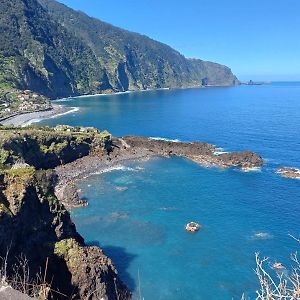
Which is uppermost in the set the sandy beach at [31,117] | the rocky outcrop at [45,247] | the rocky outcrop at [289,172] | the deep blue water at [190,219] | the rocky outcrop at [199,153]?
the rocky outcrop at [45,247]

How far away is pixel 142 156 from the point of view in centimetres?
9956

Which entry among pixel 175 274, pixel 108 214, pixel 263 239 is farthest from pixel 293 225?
pixel 108 214

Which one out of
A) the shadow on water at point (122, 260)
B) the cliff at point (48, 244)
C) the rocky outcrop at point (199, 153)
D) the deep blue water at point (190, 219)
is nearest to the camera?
the cliff at point (48, 244)

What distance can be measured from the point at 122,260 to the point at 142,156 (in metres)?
53.4

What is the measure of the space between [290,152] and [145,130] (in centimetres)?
5158

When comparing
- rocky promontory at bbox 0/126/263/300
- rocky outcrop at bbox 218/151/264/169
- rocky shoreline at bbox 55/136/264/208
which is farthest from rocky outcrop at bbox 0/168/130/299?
rocky outcrop at bbox 218/151/264/169

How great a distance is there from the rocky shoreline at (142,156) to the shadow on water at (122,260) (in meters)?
22.1

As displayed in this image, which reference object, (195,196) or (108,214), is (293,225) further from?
(108,214)

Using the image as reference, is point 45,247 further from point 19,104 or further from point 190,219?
point 19,104

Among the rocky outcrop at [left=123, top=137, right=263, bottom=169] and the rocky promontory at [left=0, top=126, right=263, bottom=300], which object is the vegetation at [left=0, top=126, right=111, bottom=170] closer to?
the rocky outcrop at [left=123, top=137, right=263, bottom=169]

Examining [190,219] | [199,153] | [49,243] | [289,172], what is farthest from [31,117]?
[49,243]

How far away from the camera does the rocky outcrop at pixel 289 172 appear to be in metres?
80.9

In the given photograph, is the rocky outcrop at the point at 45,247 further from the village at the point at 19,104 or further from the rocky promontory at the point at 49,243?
the village at the point at 19,104

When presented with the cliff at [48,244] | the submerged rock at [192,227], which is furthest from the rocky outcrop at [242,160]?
the cliff at [48,244]
